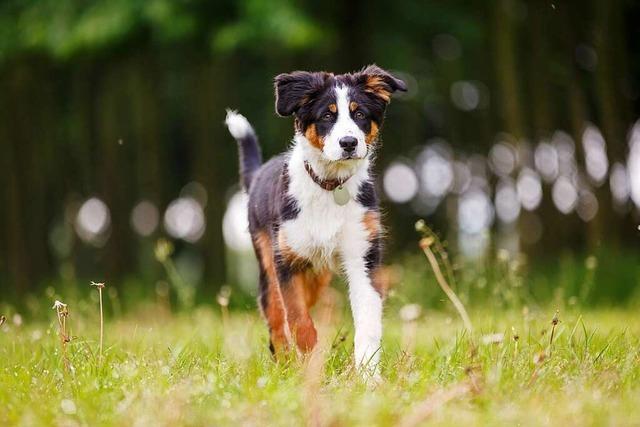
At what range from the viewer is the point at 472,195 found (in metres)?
22.6

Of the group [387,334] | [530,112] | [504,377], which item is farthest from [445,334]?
[530,112]

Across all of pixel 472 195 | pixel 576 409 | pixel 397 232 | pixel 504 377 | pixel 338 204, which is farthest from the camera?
pixel 472 195

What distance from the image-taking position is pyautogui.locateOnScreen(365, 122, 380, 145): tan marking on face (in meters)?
5.51

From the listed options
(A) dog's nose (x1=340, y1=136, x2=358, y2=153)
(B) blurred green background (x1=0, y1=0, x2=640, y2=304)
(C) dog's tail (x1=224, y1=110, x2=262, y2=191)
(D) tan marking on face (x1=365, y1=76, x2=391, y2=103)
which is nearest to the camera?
(A) dog's nose (x1=340, y1=136, x2=358, y2=153)

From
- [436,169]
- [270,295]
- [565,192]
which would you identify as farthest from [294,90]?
[436,169]

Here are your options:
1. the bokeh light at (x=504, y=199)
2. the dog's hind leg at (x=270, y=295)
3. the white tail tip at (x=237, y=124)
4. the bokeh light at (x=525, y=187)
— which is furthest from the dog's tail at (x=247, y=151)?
the bokeh light at (x=504, y=199)

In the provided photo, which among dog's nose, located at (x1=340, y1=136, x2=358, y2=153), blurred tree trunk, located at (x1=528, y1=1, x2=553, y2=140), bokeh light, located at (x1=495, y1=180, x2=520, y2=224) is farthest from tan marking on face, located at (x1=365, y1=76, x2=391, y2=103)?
bokeh light, located at (x1=495, y1=180, x2=520, y2=224)

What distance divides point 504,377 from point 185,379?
1.42 m

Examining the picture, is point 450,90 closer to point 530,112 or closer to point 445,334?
point 530,112

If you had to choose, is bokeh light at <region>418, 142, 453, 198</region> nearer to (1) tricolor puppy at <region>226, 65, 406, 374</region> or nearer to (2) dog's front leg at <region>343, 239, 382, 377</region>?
(1) tricolor puppy at <region>226, 65, 406, 374</region>

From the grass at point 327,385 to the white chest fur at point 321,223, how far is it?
51cm

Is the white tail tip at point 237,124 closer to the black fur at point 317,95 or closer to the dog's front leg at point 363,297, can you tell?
the black fur at point 317,95

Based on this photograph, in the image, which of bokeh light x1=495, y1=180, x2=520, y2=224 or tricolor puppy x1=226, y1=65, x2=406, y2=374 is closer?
tricolor puppy x1=226, y1=65, x2=406, y2=374

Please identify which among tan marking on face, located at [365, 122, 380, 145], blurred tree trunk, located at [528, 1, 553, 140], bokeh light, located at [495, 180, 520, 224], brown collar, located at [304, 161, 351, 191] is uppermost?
blurred tree trunk, located at [528, 1, 553, 140]
